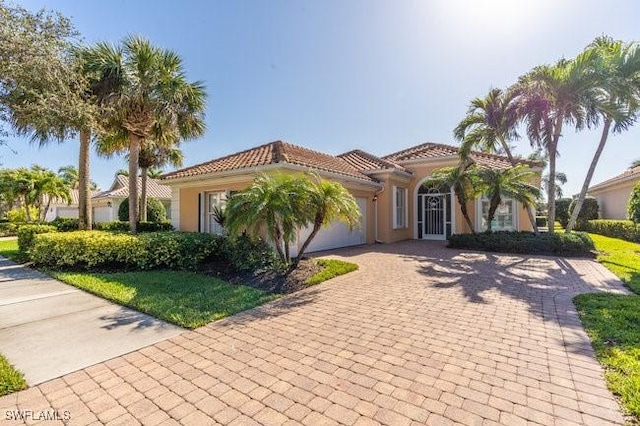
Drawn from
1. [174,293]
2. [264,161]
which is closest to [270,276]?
[174,293]

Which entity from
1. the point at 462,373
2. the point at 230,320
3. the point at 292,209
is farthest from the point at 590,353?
the point at 292,209

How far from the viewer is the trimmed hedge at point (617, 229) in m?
17.3

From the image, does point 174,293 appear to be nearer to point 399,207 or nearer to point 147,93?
point 147,93

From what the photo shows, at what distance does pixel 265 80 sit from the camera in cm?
1521

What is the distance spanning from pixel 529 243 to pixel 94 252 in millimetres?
16788

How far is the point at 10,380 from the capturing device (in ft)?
12.4

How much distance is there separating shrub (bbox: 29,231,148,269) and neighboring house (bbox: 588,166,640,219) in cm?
2620

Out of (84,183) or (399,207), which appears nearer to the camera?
(84,183)

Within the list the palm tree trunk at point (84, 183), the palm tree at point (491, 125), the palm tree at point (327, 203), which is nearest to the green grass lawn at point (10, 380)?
the palm tree at point (327, 203)

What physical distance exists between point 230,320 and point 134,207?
1093 cm

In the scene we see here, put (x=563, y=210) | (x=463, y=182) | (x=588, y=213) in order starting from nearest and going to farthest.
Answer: (x=463, y=182) < (x=588, y=213) < (x=563, y=210)

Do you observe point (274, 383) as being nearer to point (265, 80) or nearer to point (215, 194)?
point (215, 194)

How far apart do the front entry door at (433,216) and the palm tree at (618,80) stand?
27.1ft

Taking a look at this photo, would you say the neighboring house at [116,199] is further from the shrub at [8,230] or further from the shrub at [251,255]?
the shrub at [251,255]
